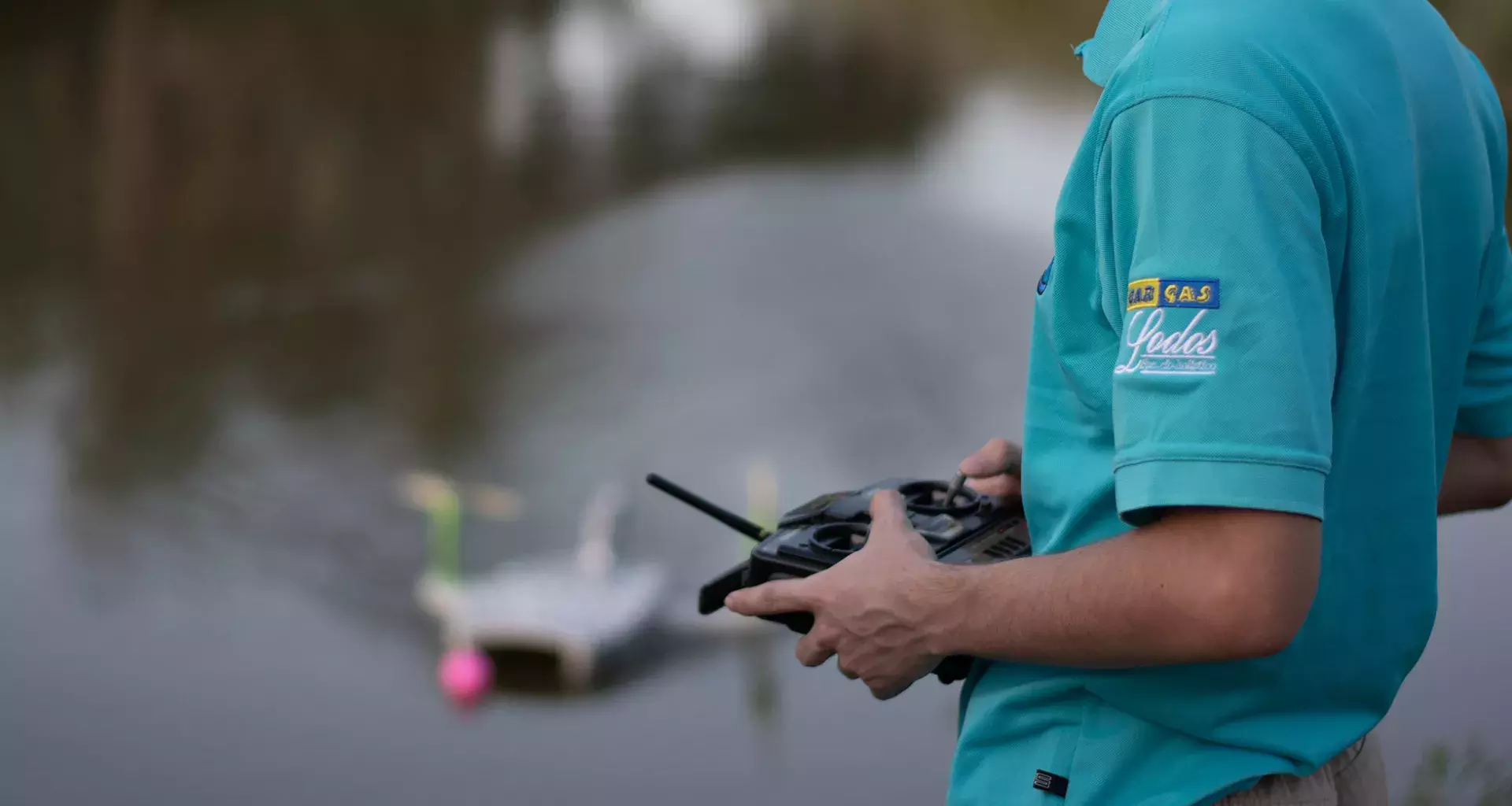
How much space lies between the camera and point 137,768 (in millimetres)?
7020

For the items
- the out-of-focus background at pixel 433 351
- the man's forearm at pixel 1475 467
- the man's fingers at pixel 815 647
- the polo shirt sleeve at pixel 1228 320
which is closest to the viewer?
the polo shirt sleeve at pixel 1228 320

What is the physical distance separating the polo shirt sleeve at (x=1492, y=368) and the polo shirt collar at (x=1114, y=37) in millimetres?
214

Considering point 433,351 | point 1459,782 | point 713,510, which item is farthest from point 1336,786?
point 433,351

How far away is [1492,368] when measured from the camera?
0.63 m

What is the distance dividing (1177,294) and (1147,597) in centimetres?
10

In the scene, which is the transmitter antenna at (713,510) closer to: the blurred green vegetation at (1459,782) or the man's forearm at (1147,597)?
the man's forearm at (1147,597)

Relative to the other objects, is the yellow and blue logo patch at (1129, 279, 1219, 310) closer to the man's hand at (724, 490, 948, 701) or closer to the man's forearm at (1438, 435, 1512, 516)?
the man's hand at (724, 490, 948, 701)

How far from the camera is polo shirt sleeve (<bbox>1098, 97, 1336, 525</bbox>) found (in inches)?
17.1

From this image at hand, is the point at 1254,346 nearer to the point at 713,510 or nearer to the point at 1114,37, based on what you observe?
the point at 1114,37

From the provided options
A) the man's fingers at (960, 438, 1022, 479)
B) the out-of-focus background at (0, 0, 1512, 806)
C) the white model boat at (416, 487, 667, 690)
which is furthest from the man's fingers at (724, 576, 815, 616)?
the out-of-focus background at (0, 0, 1512, 806)

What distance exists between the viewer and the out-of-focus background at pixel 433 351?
7410 mm

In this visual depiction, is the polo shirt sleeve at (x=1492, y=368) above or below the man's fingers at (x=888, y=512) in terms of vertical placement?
above

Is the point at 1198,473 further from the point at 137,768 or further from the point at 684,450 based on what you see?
the point at 684,450

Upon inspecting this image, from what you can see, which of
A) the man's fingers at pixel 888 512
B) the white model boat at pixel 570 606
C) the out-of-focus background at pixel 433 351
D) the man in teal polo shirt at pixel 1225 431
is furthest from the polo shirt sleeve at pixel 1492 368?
the out-of-focus background at pixel 433 351
